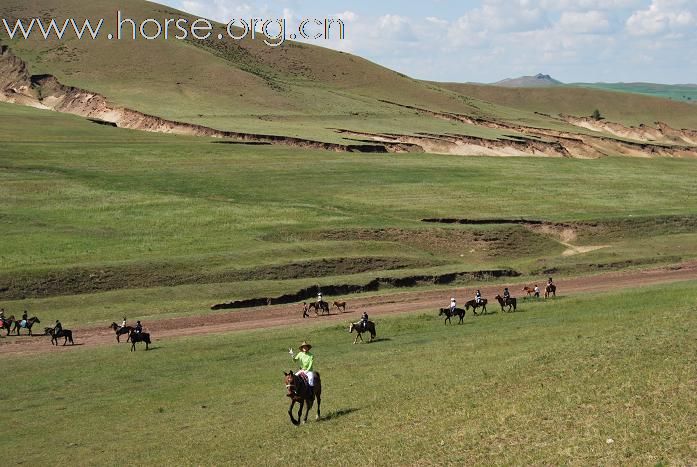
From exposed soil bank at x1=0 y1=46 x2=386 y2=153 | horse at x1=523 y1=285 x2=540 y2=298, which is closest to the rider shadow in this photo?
horse at x1=523 y1=285 x2=540 y2=298

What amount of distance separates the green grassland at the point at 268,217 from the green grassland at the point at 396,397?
14312mm

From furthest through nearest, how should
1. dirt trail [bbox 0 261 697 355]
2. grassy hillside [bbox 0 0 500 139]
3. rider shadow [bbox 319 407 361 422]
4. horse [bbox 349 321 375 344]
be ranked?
grassy hillside [bbox 0 0 500 139] < dirt trail [bbox 0 261 697 355] < horse [bbox 349 321 375 344] < rider shadow [bbox 319 407 361 422]

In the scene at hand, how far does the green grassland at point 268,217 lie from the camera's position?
58.2m

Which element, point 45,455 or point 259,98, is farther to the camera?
point 259,98

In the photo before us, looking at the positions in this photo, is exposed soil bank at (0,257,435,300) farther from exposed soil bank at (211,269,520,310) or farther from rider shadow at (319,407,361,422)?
rider shadow at (319,407,361,422)

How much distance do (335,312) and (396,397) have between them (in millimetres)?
23973

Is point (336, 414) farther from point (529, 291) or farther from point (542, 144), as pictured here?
point (542, 144)

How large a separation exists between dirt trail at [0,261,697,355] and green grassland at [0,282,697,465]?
2.75 meters

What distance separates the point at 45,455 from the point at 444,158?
93.8 metres

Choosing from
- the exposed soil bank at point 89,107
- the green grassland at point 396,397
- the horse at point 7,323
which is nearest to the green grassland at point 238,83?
the exposed soil bank at point 89,107

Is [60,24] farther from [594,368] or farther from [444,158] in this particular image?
[594,368]

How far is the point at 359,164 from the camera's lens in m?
106

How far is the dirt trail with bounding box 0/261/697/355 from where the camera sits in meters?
45.1

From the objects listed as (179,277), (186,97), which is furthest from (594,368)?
(186,97)
